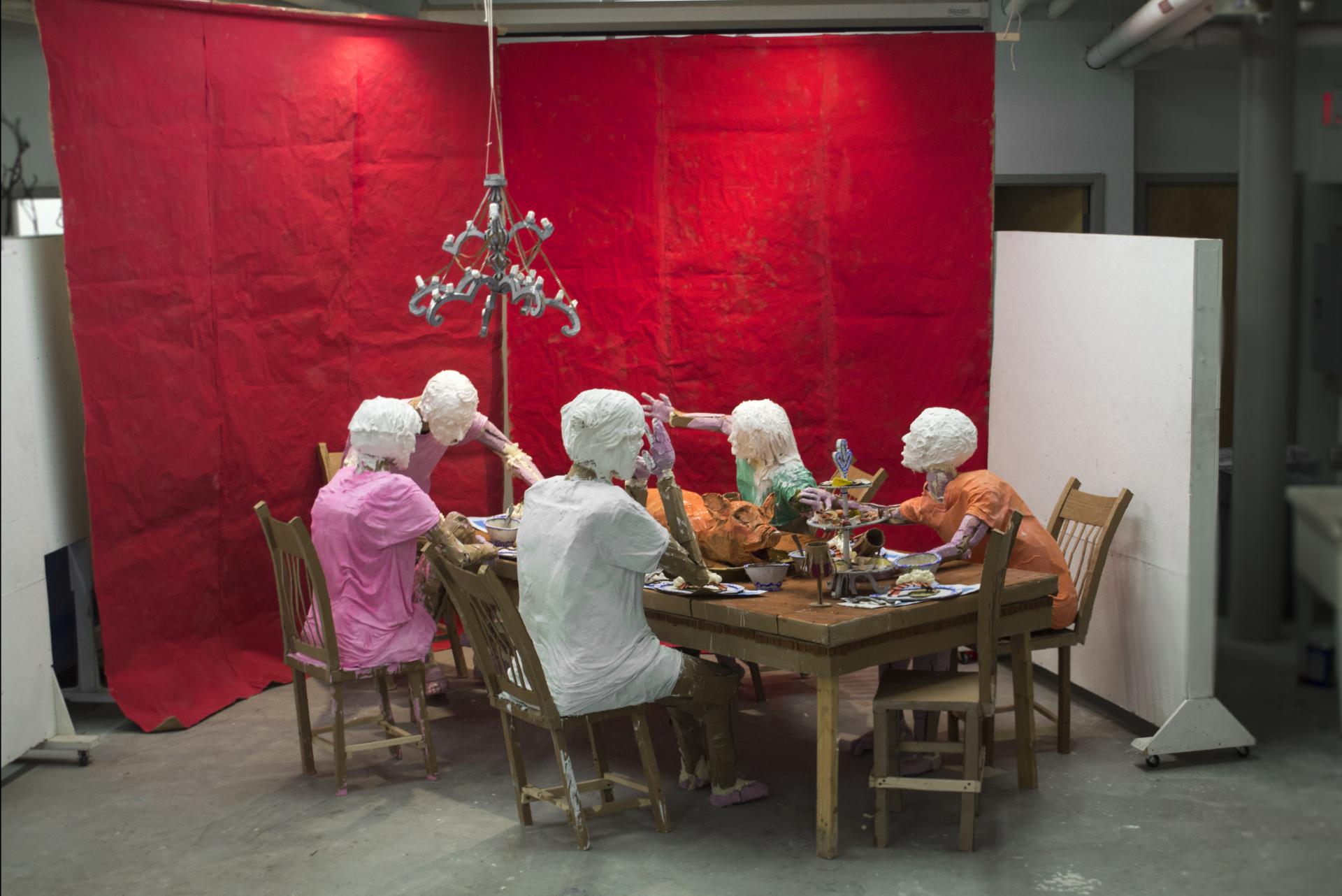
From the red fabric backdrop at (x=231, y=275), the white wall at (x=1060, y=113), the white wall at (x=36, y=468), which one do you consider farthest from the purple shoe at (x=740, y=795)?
the white wall at (x=1060, y=113)

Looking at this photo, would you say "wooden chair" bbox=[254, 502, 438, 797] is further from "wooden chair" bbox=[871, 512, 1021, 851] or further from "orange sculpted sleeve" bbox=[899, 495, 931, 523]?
"orange sculpted sleeve" bbox=[899, 495, 931, 523]

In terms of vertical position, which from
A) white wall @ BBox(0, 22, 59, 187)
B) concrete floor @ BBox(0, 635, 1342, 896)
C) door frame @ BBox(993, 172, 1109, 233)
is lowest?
concrete floor @ BBox(0, 635, 1342, 896)

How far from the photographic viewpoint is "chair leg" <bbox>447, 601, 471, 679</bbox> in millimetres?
5867

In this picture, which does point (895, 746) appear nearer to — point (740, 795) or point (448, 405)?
point (740, 795)

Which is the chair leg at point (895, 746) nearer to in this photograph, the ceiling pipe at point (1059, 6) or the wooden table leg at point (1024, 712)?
the wooden table leg at point (1024, 712)

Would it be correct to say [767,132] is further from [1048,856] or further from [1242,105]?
[1242,105]

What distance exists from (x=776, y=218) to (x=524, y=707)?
2955mm

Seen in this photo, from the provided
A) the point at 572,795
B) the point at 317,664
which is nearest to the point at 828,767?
the point at 572,795

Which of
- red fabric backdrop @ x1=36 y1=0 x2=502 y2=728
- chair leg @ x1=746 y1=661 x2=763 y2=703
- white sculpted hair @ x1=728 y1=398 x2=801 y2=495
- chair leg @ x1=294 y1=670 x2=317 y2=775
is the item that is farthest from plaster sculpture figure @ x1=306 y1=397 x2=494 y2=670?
chair leg @ x1=746 y1=661 x2=763 y2=703

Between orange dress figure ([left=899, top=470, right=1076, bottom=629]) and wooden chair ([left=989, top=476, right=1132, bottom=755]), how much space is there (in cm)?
6

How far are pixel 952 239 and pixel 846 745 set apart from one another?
2439 millimetres

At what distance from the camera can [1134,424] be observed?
16.3 feet

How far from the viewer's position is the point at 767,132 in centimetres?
621

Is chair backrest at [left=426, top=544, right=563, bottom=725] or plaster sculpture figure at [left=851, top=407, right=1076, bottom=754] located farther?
plaster sculpture figure at [left=851, top=407, right=1076, bottom=754]
